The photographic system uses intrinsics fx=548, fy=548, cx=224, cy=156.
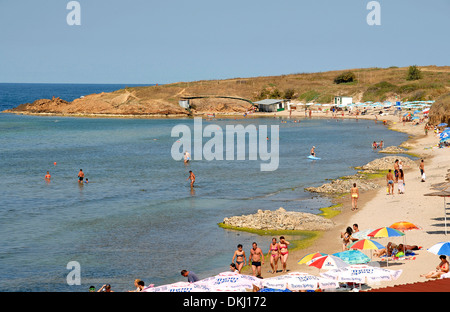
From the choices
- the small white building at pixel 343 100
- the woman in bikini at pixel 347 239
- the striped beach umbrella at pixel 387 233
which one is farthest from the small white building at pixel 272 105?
the striped beach umbrella at pixel 387 233

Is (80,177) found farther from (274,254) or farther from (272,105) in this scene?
(272,105)

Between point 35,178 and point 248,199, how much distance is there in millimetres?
19804

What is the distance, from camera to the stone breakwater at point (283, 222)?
83.5 feet

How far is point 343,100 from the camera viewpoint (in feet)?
371

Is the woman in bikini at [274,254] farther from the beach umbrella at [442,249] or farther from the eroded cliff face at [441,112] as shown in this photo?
the eroded cliff face at [441,112]

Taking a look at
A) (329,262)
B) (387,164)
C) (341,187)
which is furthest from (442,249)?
(387,164)

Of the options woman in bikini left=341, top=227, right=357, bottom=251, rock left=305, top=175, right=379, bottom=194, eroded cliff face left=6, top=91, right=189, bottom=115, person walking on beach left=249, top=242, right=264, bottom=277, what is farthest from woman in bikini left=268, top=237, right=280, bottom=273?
eroded cliff face left=6, top=91, right=189, bottom=115

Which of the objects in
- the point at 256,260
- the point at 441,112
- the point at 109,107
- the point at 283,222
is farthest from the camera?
the point at 109,107

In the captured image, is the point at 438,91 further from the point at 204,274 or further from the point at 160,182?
the point at 204,274

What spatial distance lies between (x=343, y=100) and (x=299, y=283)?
102372mm

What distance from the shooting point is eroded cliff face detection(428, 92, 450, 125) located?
60.5 meters

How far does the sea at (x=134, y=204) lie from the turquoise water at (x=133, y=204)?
7 cm
